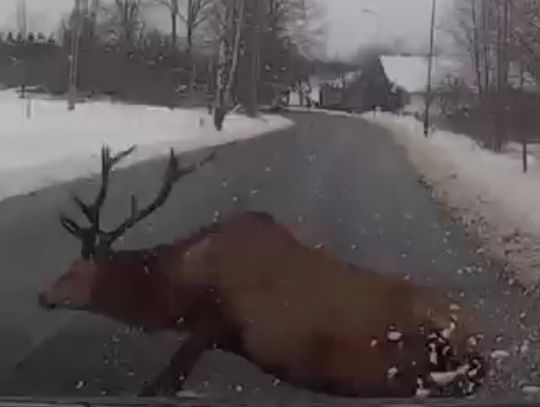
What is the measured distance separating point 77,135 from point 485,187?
1317 millimetres

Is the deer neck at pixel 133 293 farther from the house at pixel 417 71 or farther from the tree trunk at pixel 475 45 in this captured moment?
the tree trunk at pixel 475 45

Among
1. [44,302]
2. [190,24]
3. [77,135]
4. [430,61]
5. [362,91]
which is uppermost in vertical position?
[190,24]

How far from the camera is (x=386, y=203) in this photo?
9.82ft

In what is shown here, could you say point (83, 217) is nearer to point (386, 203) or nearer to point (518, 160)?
point (386, 203)

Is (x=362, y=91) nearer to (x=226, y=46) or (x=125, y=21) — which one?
(x=226, y=46)

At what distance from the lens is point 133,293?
2.78 metres

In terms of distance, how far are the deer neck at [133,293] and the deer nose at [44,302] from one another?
13 centimetres

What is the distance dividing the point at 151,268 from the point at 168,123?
0.50 meters

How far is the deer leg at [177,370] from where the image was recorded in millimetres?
2621

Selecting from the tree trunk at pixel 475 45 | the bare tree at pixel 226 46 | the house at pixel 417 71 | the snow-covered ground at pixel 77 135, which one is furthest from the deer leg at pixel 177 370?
the tree trunk at pixel 475 45

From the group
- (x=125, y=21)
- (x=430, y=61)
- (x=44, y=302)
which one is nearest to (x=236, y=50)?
(x=125, y=21)

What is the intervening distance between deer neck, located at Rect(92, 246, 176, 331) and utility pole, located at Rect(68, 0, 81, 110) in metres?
0.55

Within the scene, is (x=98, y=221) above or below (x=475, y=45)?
below

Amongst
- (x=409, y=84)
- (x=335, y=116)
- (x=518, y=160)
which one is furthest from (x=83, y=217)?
(x=518, y=160)
